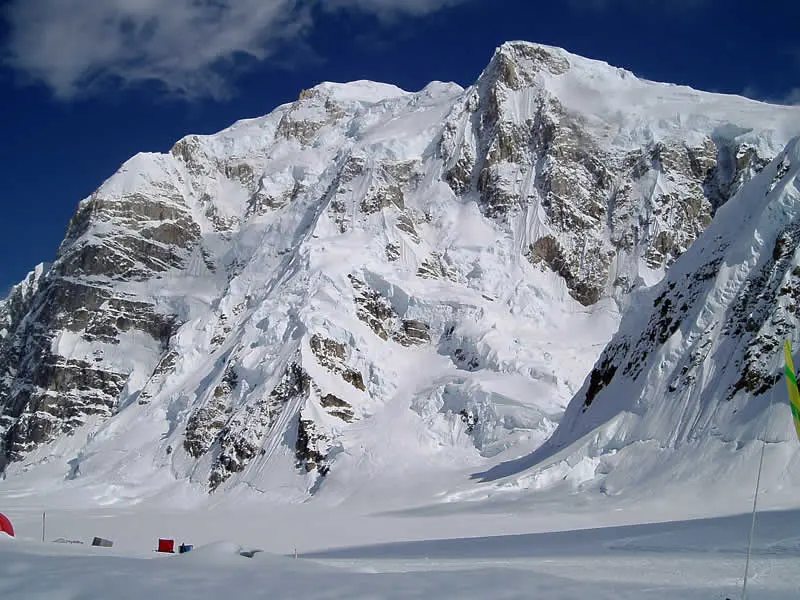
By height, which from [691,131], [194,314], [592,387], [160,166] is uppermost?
[160,166]

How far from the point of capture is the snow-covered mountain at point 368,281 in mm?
75938

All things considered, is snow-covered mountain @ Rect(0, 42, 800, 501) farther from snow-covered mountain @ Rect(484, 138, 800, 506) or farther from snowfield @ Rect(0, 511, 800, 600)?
snowfield @ Rect(0, 511, 800, 600)

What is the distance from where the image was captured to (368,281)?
91.0 meters

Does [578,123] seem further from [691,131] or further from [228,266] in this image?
[228,266]

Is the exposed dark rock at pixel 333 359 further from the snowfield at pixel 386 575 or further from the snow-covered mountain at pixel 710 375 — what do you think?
the snowfield at pixel 386 575

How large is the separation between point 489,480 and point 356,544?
2367 cm

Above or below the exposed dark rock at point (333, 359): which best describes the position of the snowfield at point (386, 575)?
below

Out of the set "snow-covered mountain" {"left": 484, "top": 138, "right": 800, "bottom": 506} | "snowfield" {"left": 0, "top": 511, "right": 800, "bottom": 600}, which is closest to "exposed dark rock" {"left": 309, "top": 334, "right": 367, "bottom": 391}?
"snow-covered mountain" {"left": 484, "top": 138, "right": 800, "bottom": 506}

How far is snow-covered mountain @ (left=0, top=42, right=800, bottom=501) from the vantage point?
75.9m

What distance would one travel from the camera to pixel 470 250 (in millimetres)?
100062

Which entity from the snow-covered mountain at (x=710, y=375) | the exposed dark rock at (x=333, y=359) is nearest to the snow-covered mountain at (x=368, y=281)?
the exposed dark rock at (x=333, y=359)

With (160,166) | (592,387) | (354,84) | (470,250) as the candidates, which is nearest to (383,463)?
(592,387)

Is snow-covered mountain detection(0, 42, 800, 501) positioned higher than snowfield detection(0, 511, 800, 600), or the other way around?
snow-covered mountain detection(0, 42, 800, 501)

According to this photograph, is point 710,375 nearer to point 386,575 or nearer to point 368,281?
point 386,575
